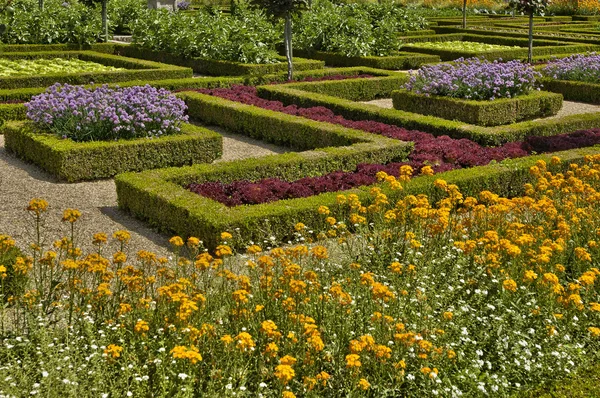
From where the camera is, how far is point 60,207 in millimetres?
10289

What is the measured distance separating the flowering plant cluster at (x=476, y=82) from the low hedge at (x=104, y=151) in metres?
5.42

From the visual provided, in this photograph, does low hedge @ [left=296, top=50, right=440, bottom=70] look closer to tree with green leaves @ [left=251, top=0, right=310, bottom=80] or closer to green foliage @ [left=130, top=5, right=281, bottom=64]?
green foliage @ [left=130, top=5, right=281, bottom=64]

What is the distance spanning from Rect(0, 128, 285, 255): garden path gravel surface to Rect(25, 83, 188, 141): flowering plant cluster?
768 mm

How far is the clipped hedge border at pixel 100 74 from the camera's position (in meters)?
17.5

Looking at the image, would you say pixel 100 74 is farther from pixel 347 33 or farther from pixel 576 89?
pixel 576 89

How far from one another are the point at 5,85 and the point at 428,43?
15.2m

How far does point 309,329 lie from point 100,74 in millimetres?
14542

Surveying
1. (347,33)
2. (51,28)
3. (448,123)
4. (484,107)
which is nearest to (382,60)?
(347,33)

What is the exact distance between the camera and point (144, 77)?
18953 mm

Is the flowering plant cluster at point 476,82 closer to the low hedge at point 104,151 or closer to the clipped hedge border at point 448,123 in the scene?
the clipped hedge border at point 448,123

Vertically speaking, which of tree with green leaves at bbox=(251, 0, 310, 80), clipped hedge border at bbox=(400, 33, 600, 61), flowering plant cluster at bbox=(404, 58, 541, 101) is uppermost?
tree with green leaves at bbox=(251, 0, 310, 80)

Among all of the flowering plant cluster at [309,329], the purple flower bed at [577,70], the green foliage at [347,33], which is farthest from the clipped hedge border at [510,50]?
the flowering plant cluster at [309,329]

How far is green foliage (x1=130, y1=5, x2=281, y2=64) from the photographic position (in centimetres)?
2106

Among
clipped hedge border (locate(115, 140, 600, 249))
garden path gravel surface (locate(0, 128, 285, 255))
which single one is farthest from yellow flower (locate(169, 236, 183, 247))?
garden path gravel surface (locate(0, 128, 285, 255))
